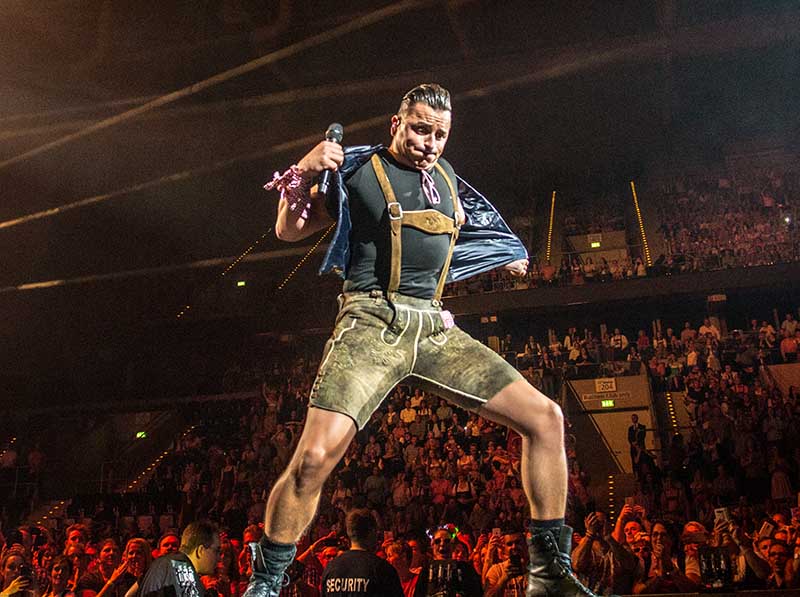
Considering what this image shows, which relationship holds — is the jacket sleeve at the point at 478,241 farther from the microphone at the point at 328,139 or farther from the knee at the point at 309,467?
the knee at the point at 309,467

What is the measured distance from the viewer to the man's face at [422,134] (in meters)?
3.02

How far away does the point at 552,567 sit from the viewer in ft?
8.91

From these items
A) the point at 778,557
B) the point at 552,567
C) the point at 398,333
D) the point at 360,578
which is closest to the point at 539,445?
the point at 552,567

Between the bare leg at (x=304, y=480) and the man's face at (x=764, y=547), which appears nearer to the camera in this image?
the bare leg at (x=304, y=480)

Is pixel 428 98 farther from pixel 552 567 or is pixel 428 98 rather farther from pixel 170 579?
pixel 170 579

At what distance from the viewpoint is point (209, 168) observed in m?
15.4

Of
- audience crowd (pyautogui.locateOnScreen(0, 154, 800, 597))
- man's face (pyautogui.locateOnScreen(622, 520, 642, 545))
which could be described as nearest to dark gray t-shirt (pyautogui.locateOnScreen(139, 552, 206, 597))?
audience crowd (pyautogui.locateOnScreen(0, 154, 800, 597))

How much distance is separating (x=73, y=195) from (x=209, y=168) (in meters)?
2.69

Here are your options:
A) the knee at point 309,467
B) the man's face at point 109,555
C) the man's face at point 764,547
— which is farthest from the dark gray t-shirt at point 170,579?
the man's face at point 764,547

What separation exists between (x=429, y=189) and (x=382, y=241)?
1.02ft

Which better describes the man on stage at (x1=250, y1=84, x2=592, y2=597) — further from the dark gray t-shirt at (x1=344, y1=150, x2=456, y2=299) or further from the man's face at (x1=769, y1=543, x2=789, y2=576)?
the man's face at (x1=769, y1=543, x2=789, y2=576)

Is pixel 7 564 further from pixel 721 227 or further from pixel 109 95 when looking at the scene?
pixel 721 227

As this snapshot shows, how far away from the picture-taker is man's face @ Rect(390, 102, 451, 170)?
3016mm

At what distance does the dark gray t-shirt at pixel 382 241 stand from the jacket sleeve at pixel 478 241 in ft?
0.96
